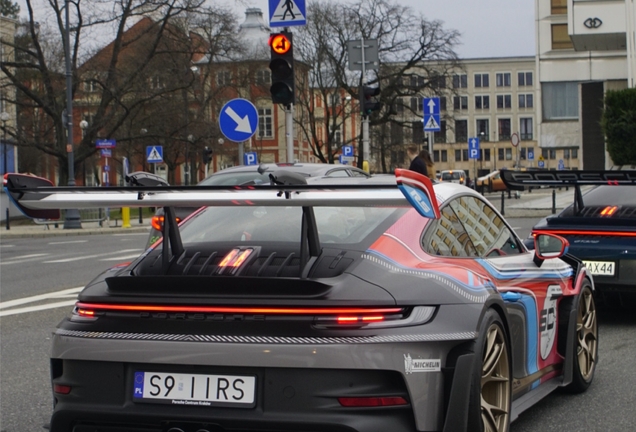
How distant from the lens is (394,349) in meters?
3.99

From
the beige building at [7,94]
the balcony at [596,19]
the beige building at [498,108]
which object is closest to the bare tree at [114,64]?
the beige building at [7,94]

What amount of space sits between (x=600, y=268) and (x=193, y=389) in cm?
583

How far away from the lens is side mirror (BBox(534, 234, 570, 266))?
19.1ft

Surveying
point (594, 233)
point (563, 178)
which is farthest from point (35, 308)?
point (563, 178)

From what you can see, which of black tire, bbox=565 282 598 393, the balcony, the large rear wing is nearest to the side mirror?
black tire, bbox=565 282 598 393

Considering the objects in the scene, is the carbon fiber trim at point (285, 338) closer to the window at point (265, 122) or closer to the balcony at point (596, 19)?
the balcony at point (596, 19)

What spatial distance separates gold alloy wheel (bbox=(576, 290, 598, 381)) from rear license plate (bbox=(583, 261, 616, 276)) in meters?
2.17

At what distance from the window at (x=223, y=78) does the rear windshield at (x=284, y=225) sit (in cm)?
5621

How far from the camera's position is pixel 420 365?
13.3 ft

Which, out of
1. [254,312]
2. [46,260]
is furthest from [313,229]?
[46,260]

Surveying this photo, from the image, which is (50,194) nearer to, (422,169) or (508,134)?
(422,169)

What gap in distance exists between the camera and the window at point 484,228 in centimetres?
539

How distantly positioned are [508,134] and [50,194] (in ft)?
455

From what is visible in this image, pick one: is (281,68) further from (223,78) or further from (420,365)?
(223,78)
